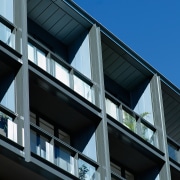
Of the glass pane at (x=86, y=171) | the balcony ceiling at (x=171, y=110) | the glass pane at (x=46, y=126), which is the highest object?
the balcony ceiling at (x=171, y=110)

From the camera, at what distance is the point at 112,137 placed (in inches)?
1366

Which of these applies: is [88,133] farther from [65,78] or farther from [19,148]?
[19,148]

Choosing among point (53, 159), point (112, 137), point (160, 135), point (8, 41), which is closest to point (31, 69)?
point (8, 41)

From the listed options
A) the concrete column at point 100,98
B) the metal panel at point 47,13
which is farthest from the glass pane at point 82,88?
the metal panel at point 47,13

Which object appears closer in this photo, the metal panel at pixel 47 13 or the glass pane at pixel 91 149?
the glass pane at pixel 91 149

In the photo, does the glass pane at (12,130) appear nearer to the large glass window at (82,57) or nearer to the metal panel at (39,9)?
the large glass window at (82,57)

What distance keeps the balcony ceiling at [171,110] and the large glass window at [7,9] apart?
10912mm

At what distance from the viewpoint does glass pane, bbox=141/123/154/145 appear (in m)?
36.8

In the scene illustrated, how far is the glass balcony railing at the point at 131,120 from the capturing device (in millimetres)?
35875

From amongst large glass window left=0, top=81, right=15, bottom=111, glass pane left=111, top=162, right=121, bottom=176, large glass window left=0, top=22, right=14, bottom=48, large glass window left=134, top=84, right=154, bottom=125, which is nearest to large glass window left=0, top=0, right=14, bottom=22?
large glass window left=0, top=22, right=14, bottom=48

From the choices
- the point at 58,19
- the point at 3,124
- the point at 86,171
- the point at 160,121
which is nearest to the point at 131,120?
the point at 160,121

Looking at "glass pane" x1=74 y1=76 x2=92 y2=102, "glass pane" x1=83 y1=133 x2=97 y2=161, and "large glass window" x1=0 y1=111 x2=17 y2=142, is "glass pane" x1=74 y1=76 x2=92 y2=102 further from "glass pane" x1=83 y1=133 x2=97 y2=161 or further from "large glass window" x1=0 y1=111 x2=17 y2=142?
"large glass window" x1=0 y1=111 x2=17 y2=142

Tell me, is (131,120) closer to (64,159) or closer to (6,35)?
(64,159)

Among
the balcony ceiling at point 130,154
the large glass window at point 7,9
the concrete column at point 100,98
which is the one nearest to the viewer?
the large glass window at point 7,9
